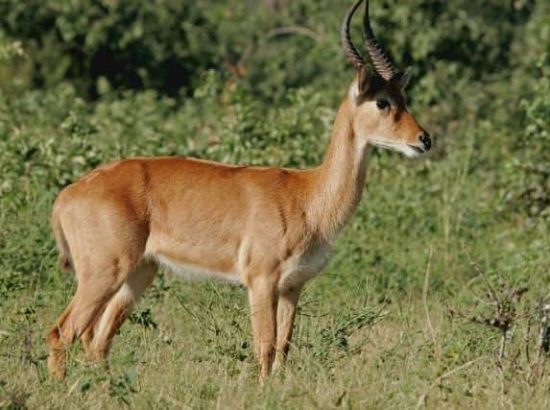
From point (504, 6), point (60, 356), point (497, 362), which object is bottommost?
point (504, 6)

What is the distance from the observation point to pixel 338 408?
251 inches

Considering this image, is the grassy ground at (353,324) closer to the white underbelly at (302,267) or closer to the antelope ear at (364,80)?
the white underbelly at (302,267)

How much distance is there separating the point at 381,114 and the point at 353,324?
131cm

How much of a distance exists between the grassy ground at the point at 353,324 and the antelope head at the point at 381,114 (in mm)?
953

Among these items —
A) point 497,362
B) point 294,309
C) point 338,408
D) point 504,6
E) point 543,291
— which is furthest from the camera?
point 504,6

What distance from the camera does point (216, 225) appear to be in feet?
26.8

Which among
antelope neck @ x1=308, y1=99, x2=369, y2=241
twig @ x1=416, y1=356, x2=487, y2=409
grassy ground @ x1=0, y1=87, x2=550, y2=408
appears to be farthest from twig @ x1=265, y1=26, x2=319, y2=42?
twig @ x1=416, y1=356, x2=487, y2=409

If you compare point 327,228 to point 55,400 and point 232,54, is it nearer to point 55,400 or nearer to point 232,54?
point 55,400

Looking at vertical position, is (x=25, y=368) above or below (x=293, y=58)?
above

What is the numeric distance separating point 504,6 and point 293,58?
104 inches

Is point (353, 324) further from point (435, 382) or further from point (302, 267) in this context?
point (435, 382)

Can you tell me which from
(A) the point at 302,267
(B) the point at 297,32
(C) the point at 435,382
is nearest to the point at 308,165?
(A) the point at 302,267

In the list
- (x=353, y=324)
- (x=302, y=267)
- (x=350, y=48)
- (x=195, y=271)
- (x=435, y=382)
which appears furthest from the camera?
(x=350, y=48)

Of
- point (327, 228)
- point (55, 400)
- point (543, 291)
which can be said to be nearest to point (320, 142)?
point (543, 291)
